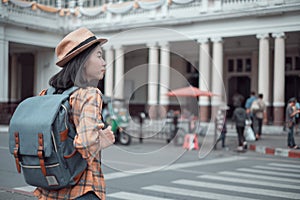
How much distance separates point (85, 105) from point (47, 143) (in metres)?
0.30

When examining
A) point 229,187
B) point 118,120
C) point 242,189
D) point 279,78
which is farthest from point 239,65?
point 242,189

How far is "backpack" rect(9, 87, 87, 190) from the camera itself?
242 cm

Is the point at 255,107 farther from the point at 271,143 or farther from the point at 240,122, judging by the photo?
the point at 240,122

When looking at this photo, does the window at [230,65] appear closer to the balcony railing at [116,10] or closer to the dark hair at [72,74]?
the balcony railing at [116,10]

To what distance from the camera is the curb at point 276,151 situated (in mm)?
13625

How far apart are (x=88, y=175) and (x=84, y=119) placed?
36cm

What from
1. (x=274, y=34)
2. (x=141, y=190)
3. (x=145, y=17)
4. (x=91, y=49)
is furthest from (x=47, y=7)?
(x=91, y=49)

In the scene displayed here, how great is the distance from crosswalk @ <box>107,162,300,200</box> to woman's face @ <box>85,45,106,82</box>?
4209mm

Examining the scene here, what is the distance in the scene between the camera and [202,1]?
806 inches

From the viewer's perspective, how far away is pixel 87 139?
2.42 meters

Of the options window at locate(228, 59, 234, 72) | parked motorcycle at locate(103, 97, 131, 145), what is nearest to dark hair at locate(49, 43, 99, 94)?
parked motorcycle at locate(103, 97, 131, 145)

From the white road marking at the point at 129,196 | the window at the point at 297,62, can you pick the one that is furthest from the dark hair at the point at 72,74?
the window at the point at 297,62

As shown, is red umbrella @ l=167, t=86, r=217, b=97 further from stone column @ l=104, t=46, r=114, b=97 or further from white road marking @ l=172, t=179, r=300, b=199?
white road marking @ l=172, t=179, r=300, b=199

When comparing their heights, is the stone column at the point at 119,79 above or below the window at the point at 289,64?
below
